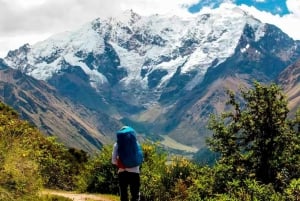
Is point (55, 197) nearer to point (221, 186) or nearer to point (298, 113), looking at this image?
point (221, 186)

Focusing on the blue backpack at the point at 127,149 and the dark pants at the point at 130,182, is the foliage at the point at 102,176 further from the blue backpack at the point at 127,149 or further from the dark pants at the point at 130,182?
the blue backpack at the point at 127,149

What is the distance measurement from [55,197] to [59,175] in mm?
22988

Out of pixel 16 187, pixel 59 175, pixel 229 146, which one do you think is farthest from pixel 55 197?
pixel 59 175

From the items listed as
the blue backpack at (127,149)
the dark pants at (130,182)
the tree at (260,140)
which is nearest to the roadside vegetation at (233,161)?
the tree at (260,140)

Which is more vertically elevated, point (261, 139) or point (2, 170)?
point (261, 139)

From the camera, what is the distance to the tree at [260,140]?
3406cm

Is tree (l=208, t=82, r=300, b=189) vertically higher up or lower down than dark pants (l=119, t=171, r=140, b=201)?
higher up

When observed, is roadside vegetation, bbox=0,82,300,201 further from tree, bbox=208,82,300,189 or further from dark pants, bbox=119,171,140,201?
dark pants, bbox=119,171,140,201

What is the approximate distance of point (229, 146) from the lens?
37.5m

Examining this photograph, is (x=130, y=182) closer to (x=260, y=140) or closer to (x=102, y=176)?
(x=260, y=140)

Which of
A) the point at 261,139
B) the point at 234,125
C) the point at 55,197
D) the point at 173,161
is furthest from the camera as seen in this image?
the point at 173,161

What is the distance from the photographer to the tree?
34.1 meters

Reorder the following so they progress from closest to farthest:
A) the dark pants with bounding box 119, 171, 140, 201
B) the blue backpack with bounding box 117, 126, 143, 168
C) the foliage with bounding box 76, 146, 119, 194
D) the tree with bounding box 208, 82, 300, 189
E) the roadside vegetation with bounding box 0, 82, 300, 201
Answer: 1. the blue backpack with bounding box 117, 126, 143, 168
2. the dark pants with bounding box 119, 171, 140, 201
3. the roadside vegetation with bounding box 0, 82, 300, 201
4. the tree with bounding box 208, 82, 300, 189
5. the foliage with bounding box 76, 146, 119, 194

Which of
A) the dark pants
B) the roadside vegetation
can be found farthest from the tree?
the dark pants
